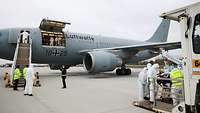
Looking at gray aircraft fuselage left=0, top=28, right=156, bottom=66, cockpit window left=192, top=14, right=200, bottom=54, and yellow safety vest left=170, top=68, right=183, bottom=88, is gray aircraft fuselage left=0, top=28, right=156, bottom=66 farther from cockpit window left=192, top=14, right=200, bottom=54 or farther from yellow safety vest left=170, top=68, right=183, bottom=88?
cockpit window left=192, top=14, right=200, bottom=54

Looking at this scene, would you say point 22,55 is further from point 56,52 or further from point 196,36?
point 196,36

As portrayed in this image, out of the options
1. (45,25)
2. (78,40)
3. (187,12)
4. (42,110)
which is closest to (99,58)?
(78,40)

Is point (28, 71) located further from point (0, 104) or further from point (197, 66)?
point (197, 66)

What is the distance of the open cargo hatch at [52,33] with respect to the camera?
653 inches

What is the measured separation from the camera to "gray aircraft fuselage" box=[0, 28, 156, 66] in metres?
15.2

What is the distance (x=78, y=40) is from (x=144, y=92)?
40.4ft

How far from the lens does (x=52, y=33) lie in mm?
17000

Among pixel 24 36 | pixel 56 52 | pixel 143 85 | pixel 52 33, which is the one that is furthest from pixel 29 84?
pixel 52 33

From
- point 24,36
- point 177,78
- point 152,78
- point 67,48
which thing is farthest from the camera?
point 67,48

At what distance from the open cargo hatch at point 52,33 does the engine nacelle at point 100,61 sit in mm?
2409

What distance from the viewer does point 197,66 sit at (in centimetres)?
393

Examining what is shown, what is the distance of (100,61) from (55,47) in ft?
12.2

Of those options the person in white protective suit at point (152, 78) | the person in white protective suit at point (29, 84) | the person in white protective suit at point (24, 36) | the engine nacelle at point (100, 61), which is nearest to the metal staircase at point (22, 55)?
the person in white protective suit at point (24, 36)

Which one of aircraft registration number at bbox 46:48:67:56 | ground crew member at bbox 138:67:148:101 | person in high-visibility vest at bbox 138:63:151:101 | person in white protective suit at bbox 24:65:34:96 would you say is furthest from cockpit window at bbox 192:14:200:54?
aircraft registration number at bbox 46:48:67:56
